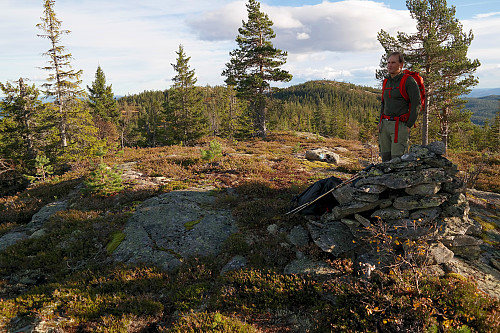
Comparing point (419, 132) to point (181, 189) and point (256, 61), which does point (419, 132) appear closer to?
point (256, 61)

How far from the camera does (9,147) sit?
2377cm

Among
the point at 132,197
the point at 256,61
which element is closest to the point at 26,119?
the point at 132,197

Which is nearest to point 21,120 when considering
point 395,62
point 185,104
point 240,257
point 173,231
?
point 185,104

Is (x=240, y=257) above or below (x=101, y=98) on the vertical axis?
below

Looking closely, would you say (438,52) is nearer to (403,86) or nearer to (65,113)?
(403,86)

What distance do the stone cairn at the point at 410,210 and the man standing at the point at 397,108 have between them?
412 mm

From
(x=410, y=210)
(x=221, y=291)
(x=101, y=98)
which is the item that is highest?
(x=101, y=98)

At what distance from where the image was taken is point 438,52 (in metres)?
15.8

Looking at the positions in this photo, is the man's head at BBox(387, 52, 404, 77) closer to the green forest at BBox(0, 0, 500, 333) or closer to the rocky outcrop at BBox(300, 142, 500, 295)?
the green forest at BBox(0, 0, 500, 333)

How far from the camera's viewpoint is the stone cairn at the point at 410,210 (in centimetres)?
513

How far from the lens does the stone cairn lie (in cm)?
513

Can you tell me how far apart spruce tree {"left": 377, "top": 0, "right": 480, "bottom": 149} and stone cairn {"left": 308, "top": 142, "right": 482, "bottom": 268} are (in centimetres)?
1317

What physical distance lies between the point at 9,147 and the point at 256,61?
86.4 ft

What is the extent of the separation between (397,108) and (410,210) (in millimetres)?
2335
